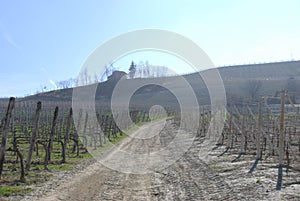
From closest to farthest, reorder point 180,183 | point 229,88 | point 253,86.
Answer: point 180,183
point 253,86
point 229,88

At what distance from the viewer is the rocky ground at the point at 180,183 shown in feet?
31.1

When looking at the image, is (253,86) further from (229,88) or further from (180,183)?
(180,183)

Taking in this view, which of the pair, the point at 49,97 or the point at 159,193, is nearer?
the point at 159,193

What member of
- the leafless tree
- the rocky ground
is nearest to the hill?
the leafless tree

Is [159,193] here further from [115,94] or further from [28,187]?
[115,94]

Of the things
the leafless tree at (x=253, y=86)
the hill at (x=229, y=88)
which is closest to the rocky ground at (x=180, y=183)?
the hill at (x=229, y=88)

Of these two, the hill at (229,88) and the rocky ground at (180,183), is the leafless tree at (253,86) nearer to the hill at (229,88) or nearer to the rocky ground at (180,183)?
the hill at (229,88)

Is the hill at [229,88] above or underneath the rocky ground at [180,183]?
above

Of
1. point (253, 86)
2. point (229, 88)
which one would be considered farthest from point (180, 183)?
point (229, 88)

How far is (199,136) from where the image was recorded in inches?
1171

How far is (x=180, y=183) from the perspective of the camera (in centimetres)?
1137

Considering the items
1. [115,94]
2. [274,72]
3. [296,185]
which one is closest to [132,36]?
[296,185]

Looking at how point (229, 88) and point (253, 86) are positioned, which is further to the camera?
point (229, 88)

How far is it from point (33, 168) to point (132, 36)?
6391 millimetres
